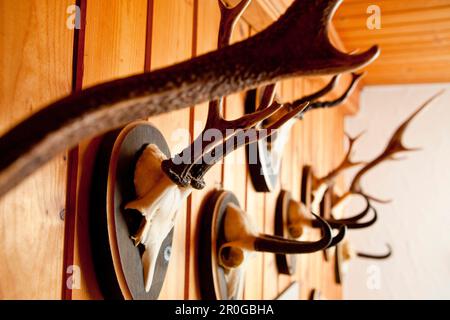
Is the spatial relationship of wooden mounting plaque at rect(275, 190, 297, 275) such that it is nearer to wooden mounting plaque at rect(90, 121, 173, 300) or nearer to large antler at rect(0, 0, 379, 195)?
wooden mounting plaque at rect(90, 121, 173, 300)

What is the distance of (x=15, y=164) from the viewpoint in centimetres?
28

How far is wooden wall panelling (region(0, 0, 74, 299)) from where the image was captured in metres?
0.48

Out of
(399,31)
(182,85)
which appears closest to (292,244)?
(182,85)

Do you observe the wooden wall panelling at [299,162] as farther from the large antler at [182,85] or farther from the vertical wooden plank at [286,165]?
the large antler at [182,85]

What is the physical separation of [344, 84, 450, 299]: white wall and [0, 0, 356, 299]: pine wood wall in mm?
1896

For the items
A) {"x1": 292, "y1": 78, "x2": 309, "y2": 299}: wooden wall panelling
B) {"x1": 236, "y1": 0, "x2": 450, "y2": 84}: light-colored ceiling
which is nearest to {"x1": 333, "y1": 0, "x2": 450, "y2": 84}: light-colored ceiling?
{"x1": 236, "y1": 0, "x2": 450, "y2": 84}: light-colored ceiling

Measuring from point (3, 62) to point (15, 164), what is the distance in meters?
0.24

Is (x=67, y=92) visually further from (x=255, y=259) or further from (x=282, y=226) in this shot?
(x=282, y=226)

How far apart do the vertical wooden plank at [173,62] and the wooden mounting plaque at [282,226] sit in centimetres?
55

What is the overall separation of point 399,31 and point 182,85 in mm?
1593

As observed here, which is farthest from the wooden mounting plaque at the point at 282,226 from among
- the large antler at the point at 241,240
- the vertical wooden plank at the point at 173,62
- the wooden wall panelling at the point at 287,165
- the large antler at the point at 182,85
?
the large antler at the point at 182,85
